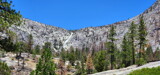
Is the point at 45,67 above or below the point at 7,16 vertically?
below

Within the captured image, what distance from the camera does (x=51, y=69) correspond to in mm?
35406

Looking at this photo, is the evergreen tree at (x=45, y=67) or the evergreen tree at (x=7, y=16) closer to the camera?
the evergreen tree at (x=7, y=16)

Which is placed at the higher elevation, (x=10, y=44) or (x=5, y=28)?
(x=5, y=28)

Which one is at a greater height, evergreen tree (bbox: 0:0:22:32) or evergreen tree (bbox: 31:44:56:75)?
evergreen tree (bbox: 0:0:22:32)

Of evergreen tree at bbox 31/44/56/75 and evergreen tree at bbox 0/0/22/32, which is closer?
evergreen tree at bbox 0/0/22/32

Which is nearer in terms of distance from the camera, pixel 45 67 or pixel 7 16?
pixel 7 16

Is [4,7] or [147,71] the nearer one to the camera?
[4,7]

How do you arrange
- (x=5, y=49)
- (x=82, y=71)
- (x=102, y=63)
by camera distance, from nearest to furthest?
(x=5, y=49), (x=102, y=63), (x=82, y=71)

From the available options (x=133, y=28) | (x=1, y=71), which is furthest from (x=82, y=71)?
(x=1, y=71)

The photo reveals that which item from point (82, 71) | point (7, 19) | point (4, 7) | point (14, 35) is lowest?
point (82, 71)

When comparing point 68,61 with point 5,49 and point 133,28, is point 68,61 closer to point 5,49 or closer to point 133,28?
point 133,28

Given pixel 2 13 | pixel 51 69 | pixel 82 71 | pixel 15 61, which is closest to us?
pixel 2 13

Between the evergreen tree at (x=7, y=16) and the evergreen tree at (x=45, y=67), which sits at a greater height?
the evergreen tree at (x=7, y=16)

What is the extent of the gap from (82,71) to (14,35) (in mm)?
73341
